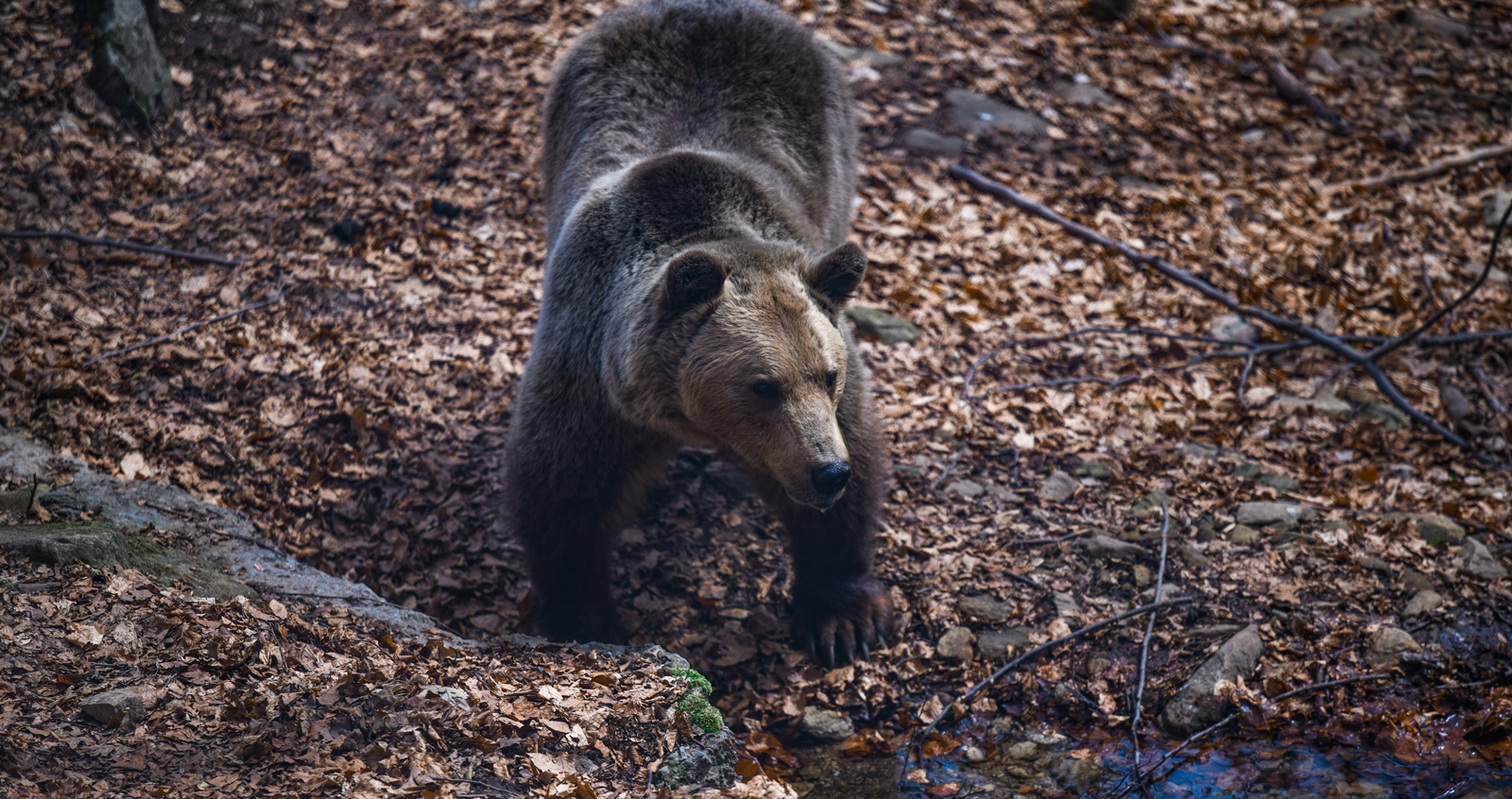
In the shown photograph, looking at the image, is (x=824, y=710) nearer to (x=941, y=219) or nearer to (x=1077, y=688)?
(x=1077, y=688)

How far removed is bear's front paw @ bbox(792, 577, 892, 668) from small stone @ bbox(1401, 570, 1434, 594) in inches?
118

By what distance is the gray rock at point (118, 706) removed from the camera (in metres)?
3.54

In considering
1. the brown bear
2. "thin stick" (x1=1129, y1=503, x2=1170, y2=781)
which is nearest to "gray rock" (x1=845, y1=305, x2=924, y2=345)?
the brown bear

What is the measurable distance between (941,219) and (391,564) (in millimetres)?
5718

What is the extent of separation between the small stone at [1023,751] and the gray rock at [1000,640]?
613 mm

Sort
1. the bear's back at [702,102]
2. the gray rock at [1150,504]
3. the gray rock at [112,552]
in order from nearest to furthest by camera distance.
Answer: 1. the gray rock at [112,552]
2. the bear's back at [702,102]
3. the gray rock at [1150,504]

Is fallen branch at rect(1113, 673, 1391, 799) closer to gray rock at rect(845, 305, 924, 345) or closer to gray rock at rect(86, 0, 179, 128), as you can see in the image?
gray rock at rect(845, 305, 924, 345)

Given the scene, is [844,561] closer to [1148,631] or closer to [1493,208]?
[1148,631]

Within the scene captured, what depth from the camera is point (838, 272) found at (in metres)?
4.97

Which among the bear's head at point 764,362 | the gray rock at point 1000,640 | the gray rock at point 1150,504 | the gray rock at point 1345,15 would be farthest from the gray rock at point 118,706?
the gray rock at point 1345,15

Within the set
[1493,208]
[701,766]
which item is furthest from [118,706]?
[1493,208]

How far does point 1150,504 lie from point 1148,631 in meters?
1.34

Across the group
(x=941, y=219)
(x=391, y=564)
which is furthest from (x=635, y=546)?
(x=941, y=219)

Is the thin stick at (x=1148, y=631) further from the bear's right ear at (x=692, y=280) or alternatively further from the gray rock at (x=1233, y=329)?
the bear's right ear at (x=692, y=280)
